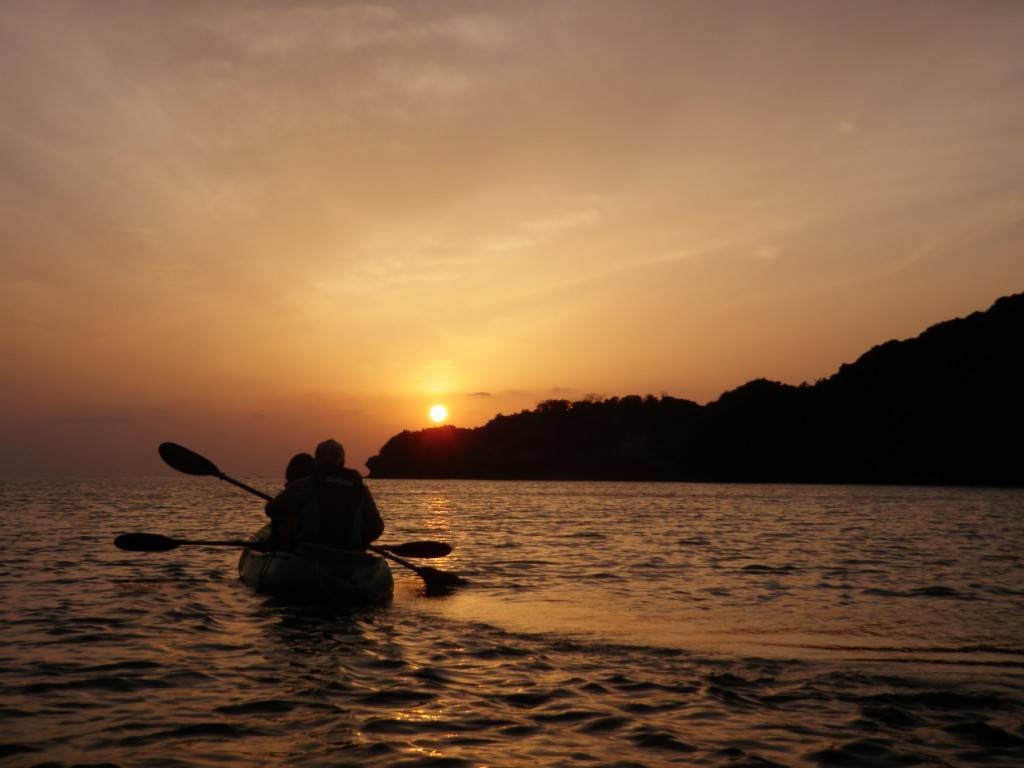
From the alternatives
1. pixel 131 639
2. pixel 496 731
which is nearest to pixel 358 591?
pixel 131 639

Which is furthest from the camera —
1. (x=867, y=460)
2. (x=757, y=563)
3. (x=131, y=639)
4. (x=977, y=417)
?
(x=867, y=460)

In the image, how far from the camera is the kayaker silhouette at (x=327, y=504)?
1357 centimetres

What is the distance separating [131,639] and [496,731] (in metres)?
5.86

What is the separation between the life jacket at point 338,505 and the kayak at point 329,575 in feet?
0.77

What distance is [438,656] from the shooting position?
31.9 ft

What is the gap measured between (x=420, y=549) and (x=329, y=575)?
2494 millimetres

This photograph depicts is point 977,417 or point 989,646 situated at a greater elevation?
point 977,417

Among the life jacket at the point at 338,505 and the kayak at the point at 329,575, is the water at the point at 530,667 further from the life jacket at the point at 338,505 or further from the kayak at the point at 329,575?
the life jacket at the point at 338,505

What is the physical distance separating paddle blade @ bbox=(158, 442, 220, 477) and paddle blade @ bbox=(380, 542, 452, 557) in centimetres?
428

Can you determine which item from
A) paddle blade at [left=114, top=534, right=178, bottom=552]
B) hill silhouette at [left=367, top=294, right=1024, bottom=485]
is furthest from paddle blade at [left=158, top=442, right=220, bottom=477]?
hill silhouette at [left=367, top=294, right=1024, bottom=485]

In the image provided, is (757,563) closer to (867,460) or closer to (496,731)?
(496,731)

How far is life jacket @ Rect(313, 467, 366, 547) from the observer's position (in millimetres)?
13578

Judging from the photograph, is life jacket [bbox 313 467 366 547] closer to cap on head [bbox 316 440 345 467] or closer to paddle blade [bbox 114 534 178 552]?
cap on head [bbox 316 440 345 467]

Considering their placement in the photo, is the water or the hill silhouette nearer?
the water
